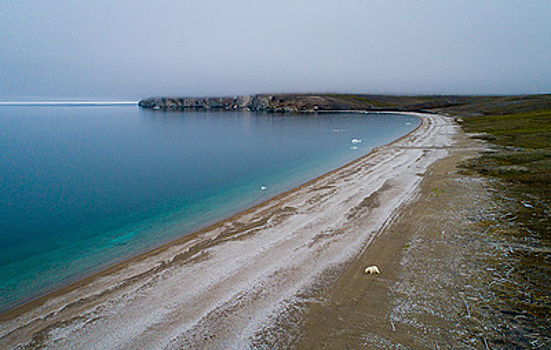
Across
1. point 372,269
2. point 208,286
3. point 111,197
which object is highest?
point 372,269

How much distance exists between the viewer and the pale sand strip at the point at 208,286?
7406 millimetres

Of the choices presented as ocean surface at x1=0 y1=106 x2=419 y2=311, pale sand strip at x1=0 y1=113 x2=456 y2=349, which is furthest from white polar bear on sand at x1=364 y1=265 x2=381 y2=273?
ocean surface at x1=0 y1=106 x2=419 y2=311

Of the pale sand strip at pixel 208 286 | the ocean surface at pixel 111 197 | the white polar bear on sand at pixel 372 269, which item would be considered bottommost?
the ocean surface at pixel 111 197

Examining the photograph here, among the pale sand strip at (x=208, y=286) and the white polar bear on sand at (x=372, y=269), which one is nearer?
the pale sand strip at (x=208, y=286)

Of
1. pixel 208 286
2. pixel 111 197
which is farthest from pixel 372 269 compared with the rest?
pixel 111 197

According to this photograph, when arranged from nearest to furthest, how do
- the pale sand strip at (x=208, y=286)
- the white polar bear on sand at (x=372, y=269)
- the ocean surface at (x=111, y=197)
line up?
the pale sand strip at (x=208, y=286) < the white polar bear on sand at (x=372, y=269) < the ocean surface at (x=111, y=197)

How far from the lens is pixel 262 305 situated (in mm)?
8297

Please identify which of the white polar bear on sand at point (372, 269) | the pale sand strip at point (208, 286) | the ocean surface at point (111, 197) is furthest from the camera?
the ocean surface at point (111, 197)

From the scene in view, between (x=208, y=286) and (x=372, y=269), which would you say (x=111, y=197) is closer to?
(x=208, y=286)

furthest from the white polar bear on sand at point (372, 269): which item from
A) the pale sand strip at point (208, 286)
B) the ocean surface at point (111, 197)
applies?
the ocean surface at point (111, 197)

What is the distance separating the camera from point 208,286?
938 centimetres

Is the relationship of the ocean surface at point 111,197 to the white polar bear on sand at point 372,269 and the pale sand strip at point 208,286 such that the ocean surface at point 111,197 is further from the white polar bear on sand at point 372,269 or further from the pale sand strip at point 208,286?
the white polar bear on sand at point 372,269

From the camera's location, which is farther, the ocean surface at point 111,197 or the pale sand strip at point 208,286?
the ocean surface at point 111,197

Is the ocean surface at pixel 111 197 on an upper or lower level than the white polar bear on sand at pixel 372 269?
lower
